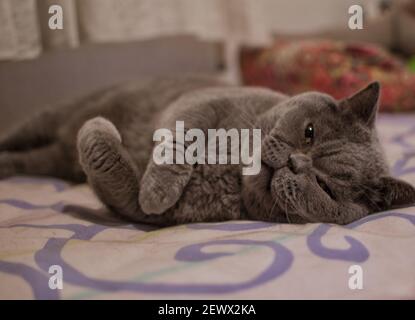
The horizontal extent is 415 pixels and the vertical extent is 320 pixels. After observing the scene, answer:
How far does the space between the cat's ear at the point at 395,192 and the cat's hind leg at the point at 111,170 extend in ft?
1.69

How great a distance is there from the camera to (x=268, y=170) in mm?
1005

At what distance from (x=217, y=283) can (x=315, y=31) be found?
2.24 metres

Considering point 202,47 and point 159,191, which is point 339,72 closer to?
point 202,47

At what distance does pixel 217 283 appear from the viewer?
2.37ft

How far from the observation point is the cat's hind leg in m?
1.06

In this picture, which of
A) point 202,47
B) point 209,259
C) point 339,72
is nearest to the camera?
point 209,259

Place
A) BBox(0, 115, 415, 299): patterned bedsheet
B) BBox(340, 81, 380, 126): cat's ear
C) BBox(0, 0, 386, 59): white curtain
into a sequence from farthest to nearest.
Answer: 1. BBox(0, 0, 386, 59): white curtain
2. BBox(340, 81, 380, 126): cat's ear
3. BBox(0, 115, 415, 299): patterned bedsheet

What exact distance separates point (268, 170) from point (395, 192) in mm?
290

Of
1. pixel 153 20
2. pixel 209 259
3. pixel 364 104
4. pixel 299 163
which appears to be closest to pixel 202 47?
pixel 153 20

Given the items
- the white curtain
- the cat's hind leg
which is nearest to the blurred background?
the white curtain

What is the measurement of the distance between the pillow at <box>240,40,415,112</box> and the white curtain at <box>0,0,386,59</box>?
9.9 inches

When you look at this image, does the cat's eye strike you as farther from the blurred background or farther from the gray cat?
the blurred background

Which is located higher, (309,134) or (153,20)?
(153,20)
